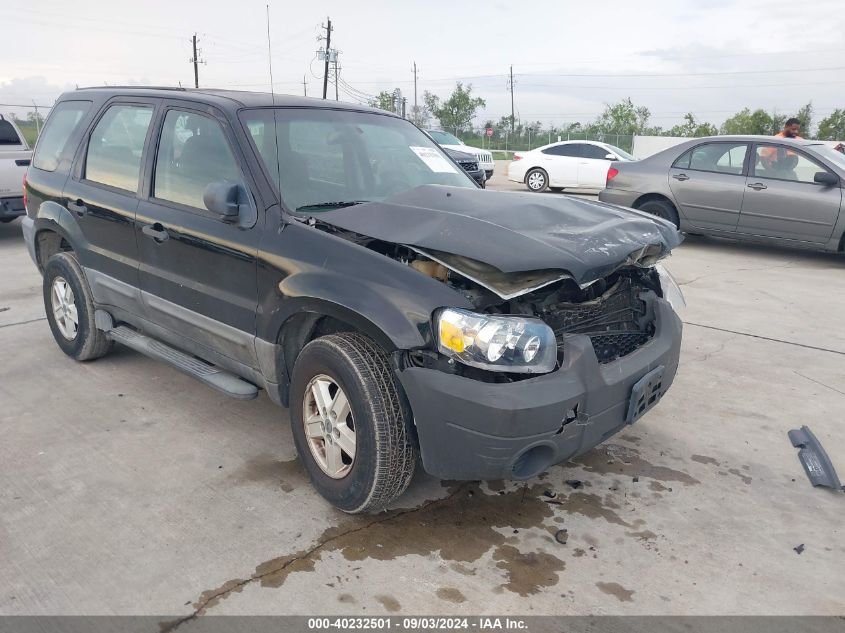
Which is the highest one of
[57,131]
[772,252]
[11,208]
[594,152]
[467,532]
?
[594,152]

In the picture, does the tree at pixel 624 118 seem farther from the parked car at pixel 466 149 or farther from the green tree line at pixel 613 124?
the parked car at pixel 466 149

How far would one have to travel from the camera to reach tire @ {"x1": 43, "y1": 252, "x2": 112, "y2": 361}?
4.45 meters

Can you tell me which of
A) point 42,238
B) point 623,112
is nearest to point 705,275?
point 42,238

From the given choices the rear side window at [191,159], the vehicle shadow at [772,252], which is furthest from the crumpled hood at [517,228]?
the vehicle shadow at [772,252]

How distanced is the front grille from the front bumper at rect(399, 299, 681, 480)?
0.18m

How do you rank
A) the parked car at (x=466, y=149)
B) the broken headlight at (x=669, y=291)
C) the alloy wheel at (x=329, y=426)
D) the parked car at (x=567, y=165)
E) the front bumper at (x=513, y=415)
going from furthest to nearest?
the parked car at (x=466, y=149), the parked car at (x=567, y=165), the broken headlight at (x=669, y=291), the alloy wheel at (x=329, y=426), the front bumper at (x=513, y=415)

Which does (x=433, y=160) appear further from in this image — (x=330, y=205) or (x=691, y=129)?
(x=691, y=129)

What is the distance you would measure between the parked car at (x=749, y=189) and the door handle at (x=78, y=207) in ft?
24.2

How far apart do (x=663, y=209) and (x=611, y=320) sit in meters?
6.89

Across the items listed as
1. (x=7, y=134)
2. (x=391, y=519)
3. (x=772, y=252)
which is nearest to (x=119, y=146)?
(x=391, y=519)

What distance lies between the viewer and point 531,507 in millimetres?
3070

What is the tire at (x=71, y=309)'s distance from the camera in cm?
445

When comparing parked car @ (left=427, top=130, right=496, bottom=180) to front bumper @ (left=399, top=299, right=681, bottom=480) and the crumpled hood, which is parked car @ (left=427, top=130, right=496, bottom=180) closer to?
the crumpled hood

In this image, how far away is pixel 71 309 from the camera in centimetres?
463
